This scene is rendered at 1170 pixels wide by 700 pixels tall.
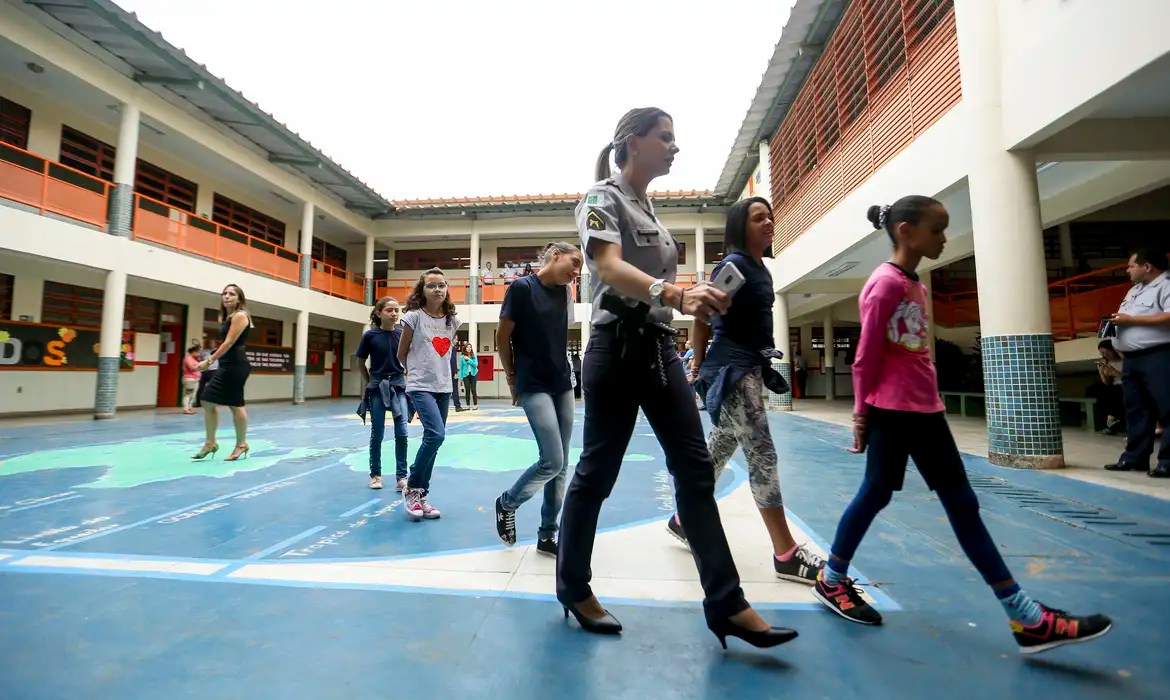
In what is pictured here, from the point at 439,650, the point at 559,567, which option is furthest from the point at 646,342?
the point at 439,650

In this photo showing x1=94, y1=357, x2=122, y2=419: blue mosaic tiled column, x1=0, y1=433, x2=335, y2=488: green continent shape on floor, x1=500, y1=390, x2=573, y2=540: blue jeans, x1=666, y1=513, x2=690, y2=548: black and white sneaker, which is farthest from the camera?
x1=94, y1=357, x2=122, y2=419: blue mosaic tiled column

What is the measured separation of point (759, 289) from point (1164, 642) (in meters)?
1.67

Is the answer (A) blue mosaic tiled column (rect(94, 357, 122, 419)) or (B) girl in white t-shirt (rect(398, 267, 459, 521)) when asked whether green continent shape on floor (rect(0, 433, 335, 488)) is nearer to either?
(B) girl in white t-shirt (rect(398, 267, 459, 521))

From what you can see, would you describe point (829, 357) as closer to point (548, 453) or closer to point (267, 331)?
point (548, 453)

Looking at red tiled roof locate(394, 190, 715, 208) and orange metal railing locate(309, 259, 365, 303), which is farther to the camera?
red tiled roof locate(394, 190, 715, 208)

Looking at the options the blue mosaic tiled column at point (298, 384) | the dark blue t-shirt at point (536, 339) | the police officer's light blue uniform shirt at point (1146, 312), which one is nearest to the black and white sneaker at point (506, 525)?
the dark blue t-shirt at point (536, 339)

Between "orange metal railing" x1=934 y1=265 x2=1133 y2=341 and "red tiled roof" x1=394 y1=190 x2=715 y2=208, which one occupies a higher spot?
"red tiled roof" x1=394 y1=190 x2=715 y2=208

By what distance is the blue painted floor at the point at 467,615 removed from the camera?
1.43 metres

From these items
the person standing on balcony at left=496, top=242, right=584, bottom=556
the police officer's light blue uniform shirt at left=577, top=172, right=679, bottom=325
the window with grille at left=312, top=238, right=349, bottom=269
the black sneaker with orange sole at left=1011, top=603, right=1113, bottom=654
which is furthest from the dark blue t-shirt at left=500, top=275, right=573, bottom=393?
the window with grille at left=312, top=238, right=349, bottom=269

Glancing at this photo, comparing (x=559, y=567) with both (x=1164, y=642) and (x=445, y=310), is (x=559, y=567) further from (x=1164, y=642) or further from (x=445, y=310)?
(x=445, y=310)

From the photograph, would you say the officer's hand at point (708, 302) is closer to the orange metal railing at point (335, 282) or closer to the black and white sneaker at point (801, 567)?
the black and white sneaker at point (801, 567)

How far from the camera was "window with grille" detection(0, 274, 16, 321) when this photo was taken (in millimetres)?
10055

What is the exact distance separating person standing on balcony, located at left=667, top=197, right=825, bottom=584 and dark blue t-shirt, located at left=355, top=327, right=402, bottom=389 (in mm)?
2770

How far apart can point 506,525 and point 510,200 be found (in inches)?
680
